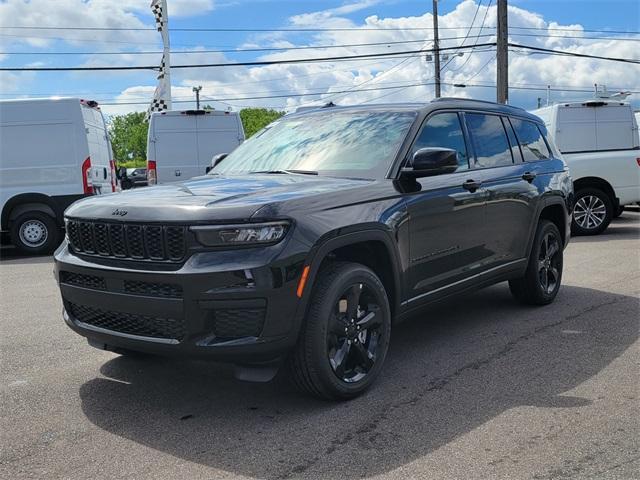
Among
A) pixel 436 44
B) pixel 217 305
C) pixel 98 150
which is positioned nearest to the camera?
pixel 217 305

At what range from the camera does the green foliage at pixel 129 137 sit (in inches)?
4280

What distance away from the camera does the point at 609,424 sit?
11.4 feet

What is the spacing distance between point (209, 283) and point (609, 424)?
7.39 ft

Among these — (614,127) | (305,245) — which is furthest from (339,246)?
(614,127)

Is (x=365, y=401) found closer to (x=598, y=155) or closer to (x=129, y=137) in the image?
(x=598, y=155)

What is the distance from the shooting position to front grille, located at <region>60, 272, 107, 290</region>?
11.7ft

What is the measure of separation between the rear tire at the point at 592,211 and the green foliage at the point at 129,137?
101 meters

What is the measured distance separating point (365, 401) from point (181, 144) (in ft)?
31.1

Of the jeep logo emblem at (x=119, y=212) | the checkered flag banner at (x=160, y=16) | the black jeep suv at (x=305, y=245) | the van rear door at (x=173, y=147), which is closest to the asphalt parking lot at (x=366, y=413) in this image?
the black jeep suv at (x=305, y=245)

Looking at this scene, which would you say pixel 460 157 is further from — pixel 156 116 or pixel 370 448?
pixel 156 116

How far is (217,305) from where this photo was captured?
323 cm

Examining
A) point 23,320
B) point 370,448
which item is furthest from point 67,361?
point 370,448

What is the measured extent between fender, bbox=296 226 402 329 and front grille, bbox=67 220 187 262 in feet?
2.19

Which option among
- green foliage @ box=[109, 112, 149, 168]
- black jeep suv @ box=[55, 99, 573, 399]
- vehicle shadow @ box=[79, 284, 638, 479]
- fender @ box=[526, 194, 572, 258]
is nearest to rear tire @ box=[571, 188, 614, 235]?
fender @ box=[526, 194, 572, 258]
